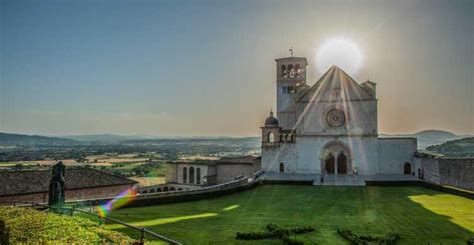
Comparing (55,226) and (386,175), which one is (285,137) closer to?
(386,175)

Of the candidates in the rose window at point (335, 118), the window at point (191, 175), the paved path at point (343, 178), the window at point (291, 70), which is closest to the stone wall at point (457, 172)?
the paved path at point (343, 178)

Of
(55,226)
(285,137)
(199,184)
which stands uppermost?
(285,137)

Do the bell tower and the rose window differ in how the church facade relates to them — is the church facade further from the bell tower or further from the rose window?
the bell tower

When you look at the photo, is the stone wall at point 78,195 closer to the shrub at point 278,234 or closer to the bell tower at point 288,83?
the bell tower at point 288,83

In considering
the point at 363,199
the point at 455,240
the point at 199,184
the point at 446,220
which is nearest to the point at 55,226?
the point at 455,240

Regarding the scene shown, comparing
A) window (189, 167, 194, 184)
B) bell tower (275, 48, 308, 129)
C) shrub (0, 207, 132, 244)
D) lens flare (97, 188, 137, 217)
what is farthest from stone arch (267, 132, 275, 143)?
shrub (0, 207, 132, 244)
